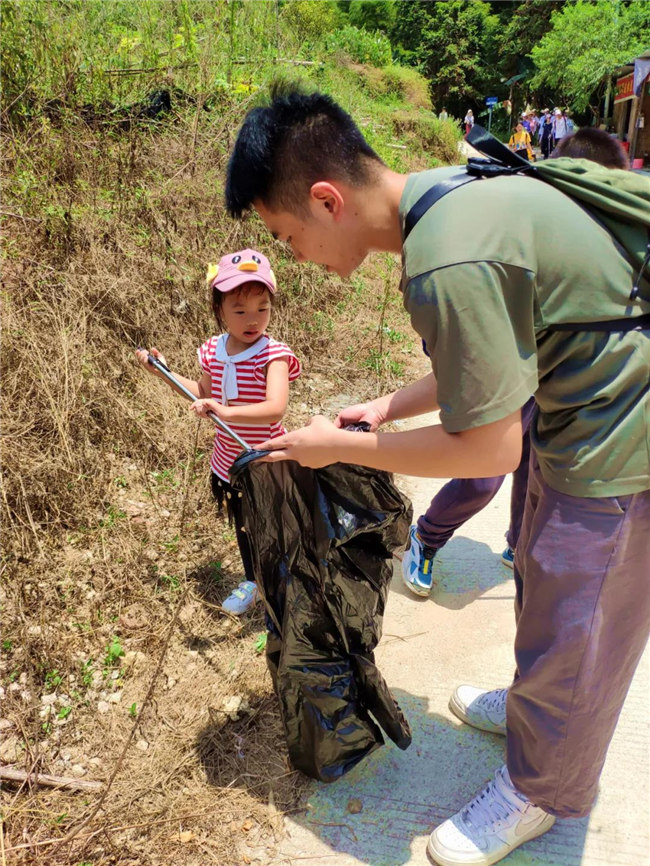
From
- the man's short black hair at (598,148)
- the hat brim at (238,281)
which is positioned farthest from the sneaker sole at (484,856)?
the man's short black hair at (598,148)

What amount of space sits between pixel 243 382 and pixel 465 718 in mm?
1421

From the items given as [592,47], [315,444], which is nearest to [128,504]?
[315,444]

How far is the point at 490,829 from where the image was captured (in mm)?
1747

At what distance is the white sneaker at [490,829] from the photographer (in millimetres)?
1733

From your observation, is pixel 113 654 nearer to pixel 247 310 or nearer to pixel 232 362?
pixel 232 362

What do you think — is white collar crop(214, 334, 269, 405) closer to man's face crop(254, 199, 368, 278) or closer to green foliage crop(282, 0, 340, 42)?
man's face crop(254, 199, 368, 278)

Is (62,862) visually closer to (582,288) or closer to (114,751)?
(114,751)

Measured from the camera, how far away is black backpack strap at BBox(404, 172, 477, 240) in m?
1.21

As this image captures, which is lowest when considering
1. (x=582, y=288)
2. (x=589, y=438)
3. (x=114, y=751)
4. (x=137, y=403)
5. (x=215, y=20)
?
(x=114, y=751)

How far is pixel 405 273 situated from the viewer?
117 cm

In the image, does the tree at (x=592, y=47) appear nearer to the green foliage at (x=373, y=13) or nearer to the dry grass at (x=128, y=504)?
the green foliage at (x=373, y=13)

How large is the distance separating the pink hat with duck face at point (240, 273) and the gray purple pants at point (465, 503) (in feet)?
3.53

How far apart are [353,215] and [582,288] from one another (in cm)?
48

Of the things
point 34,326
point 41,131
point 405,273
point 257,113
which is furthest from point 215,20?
point 405,273
